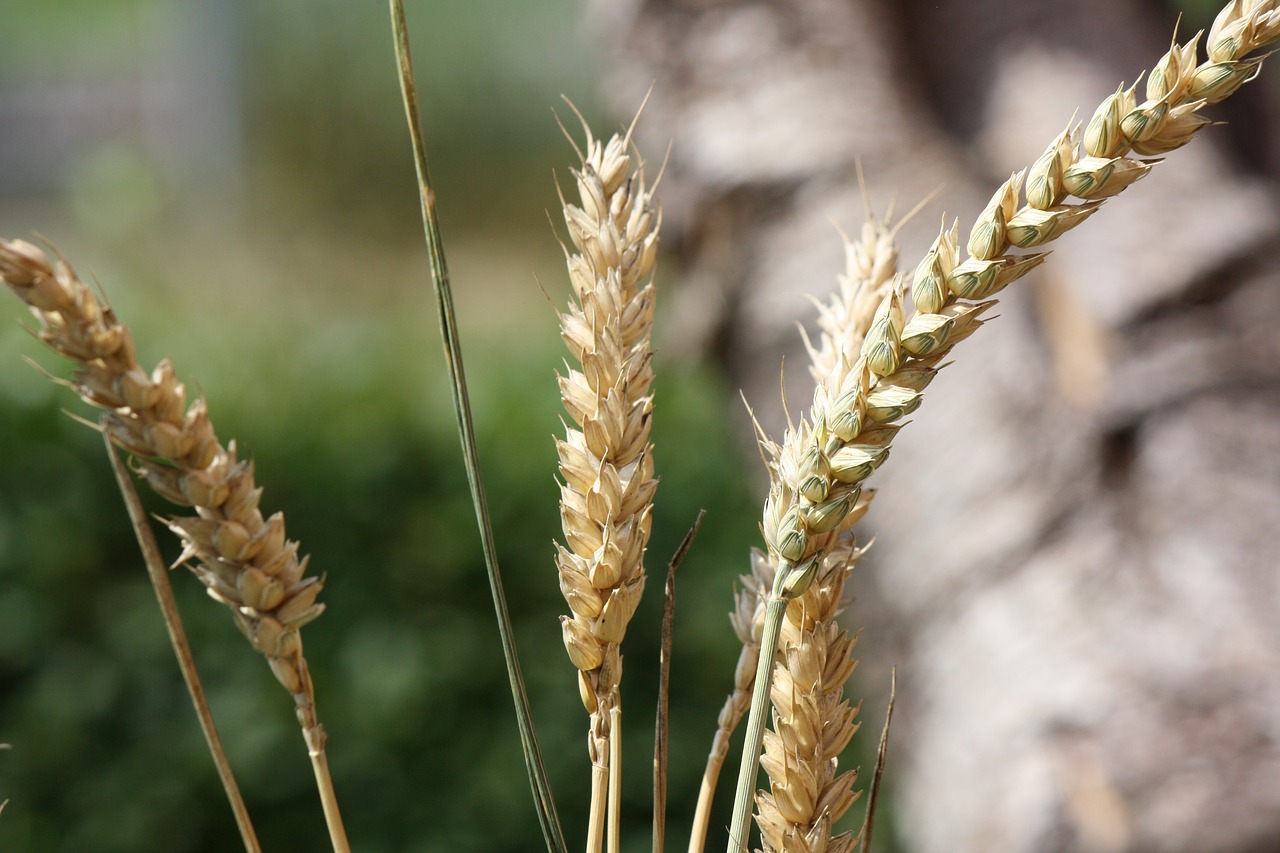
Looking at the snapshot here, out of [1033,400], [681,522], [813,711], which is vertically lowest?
[681,522]

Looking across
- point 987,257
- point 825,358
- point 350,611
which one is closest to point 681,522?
point 350,611

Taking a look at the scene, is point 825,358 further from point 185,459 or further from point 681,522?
point 681,522

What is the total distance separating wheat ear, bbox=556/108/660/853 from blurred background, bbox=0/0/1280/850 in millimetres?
1248

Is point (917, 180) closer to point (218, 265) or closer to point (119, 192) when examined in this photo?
point (119, 192)

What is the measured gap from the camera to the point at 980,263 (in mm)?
342

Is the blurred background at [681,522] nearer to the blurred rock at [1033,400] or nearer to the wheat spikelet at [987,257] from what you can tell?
the blurred rock at [1033,400]

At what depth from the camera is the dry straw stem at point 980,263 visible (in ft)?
1.08

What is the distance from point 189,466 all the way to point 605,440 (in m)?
0.15

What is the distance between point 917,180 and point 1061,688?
0.97 m

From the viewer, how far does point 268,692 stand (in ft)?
7.10

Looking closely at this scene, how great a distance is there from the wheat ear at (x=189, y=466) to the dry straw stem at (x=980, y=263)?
0.19 metres

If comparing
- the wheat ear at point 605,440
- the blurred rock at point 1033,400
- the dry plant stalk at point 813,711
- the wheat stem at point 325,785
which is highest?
the wheat ear at point 605,440

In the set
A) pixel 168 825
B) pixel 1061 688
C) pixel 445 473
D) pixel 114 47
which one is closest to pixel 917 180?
pixel 1061 688

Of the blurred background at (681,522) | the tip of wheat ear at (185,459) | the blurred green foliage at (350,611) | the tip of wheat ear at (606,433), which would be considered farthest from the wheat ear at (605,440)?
the blurred green foliage at (350,611)
